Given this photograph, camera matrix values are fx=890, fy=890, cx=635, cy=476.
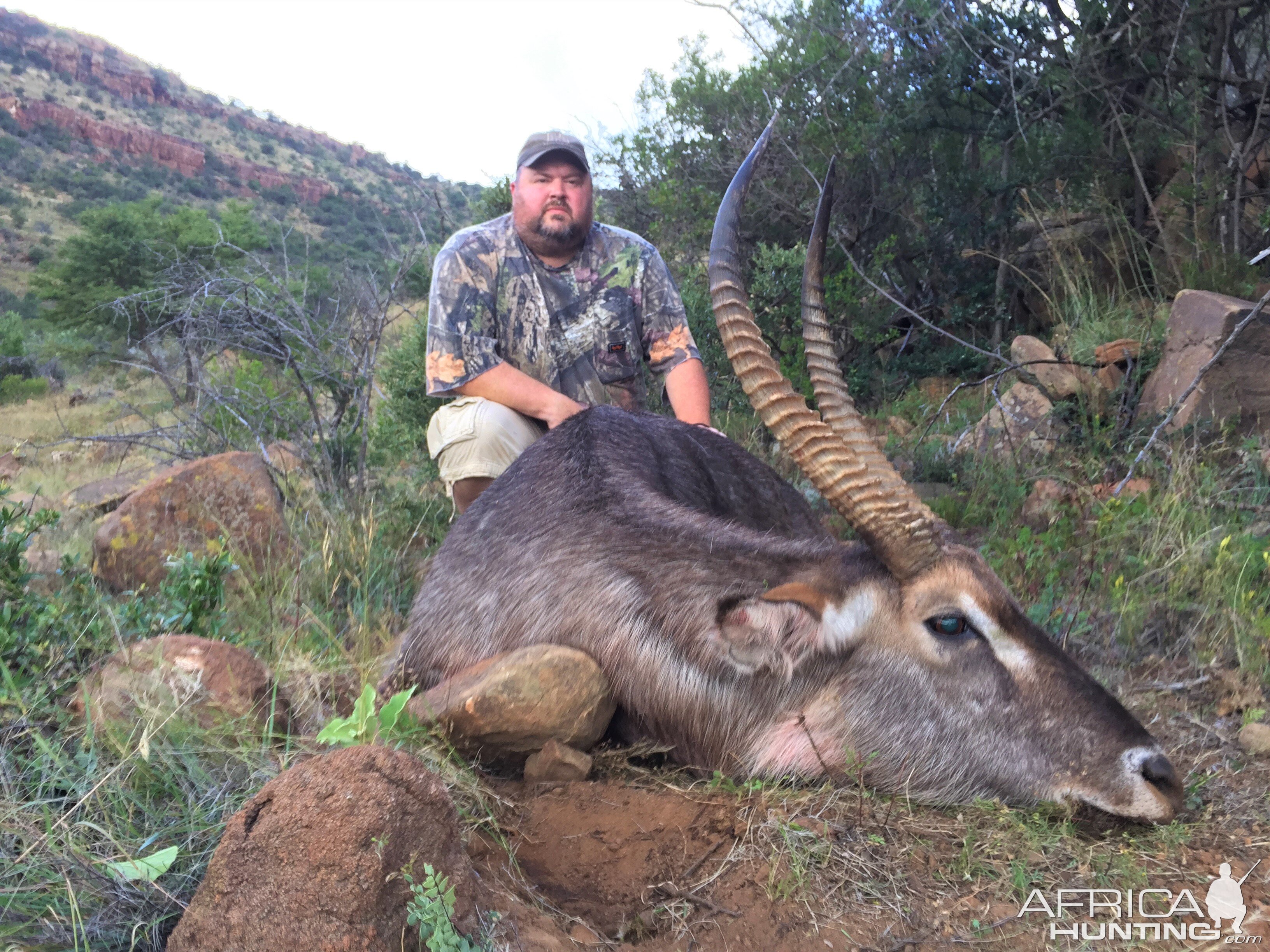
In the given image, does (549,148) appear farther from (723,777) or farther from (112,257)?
(112,257)

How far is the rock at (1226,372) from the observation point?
505 cm

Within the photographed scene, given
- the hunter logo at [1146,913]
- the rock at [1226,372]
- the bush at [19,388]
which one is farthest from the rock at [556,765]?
the bush at [19,388]

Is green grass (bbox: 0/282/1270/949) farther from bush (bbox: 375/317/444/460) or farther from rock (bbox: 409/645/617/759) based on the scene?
bush (bbox: 375/317/444/460)

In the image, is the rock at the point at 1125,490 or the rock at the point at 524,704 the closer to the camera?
the rock at the point at 524,704

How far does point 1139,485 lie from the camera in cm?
453

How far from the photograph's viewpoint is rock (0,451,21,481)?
839cm

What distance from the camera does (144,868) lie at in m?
1.82

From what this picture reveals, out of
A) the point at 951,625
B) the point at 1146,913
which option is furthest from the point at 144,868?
the point at 1146,913

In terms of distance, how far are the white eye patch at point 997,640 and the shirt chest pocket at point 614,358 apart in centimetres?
296

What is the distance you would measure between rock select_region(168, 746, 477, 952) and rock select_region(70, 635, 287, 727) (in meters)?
0.72

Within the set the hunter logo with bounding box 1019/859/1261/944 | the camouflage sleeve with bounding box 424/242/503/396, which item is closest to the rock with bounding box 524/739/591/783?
the hunter logo with bounding box 1019/859/1261/944

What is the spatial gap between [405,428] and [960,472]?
405 centimetres

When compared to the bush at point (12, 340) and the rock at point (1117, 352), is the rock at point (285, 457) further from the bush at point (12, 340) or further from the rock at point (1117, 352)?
the bush at point (12, 340)

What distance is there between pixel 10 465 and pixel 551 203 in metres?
7.00
